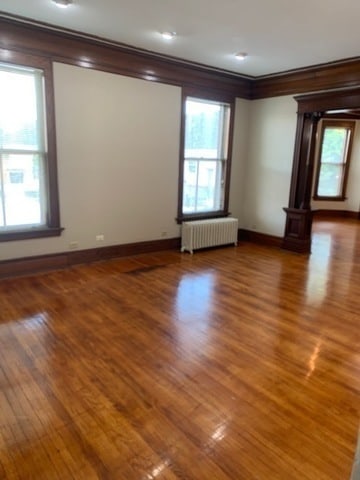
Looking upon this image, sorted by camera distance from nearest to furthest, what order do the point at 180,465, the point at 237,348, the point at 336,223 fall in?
the point at 180,465, the point at 237,348, the point at 336,223

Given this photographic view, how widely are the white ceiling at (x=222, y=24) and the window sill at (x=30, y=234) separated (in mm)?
2401

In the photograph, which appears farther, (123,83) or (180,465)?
(123,83)

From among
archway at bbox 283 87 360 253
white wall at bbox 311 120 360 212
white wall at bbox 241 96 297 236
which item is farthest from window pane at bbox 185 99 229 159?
white wall at bbox 311 120 360 212

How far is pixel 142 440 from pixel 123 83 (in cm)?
445

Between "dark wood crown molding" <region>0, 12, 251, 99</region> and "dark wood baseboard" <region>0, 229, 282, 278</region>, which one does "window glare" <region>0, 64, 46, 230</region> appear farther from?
"dark wood baseboard" <region>0, 229, 282, 278</region>

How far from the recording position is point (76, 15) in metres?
3.67

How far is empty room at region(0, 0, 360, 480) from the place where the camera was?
6.45 feet

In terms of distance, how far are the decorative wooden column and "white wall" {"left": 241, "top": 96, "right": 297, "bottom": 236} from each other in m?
0.13

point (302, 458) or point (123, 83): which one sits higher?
point (123, 83)

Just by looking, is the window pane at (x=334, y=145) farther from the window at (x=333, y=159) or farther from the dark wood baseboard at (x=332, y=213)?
the dark wood baseboard at (x=332, y=213)

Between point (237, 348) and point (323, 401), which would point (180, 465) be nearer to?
point (323, 401)

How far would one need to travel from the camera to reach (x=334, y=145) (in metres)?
10.1

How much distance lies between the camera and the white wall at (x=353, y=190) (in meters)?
9.95

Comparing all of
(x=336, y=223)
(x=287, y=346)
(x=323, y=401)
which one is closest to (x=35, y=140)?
(x=287, y=346)
